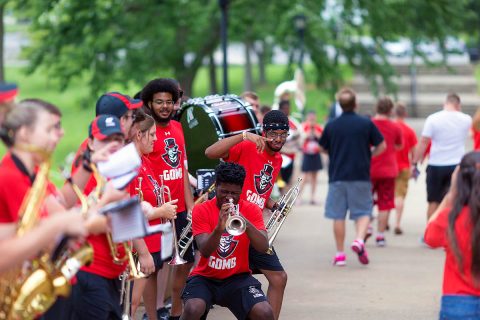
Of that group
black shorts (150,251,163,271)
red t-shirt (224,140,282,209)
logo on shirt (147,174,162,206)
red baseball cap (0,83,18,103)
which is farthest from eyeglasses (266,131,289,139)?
red baseball cap (0,83,18,103)

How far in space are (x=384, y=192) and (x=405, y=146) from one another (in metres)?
Result: 1.43

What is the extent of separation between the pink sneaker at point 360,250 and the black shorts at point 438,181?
4.93ft

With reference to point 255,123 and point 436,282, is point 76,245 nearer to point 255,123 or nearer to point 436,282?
point 255,123

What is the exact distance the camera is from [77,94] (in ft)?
167

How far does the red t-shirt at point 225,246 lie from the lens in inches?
295

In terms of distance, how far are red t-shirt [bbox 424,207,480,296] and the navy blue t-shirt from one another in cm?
647

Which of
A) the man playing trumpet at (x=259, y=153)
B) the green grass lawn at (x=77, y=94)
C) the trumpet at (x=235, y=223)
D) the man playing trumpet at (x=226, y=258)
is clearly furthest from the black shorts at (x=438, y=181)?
the green grass lawn at (x=77, y=94)

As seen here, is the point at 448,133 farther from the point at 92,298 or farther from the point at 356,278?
the point at 92,298

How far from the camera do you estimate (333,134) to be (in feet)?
40.6

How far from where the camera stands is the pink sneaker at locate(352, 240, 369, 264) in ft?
40.1

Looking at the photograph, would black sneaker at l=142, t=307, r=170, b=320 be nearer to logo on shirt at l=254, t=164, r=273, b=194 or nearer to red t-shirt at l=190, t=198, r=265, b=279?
logo on shirt at l=254, t=164, r=273, b=194

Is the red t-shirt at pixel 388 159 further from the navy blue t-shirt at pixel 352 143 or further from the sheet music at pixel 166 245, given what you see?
the sheet music at pixel 166 245

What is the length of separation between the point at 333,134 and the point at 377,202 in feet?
6.70

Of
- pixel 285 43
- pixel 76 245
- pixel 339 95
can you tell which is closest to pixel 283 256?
pixel 339 95
